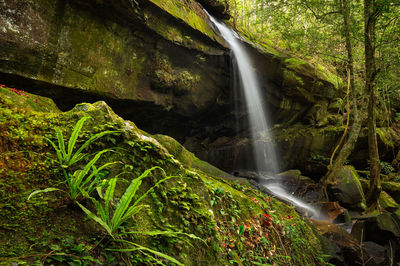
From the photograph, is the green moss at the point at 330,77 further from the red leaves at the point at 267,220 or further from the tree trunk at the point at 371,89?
the red leaves at the point at 267,220

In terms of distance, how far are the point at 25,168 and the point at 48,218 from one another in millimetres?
382

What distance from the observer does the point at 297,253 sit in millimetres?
3238

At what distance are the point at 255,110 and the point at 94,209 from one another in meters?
12.9

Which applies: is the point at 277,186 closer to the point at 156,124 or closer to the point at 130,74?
the point at 156,124

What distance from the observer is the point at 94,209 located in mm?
1325

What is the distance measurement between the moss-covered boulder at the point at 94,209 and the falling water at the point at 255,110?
9.48m

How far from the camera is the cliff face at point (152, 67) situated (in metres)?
6.25

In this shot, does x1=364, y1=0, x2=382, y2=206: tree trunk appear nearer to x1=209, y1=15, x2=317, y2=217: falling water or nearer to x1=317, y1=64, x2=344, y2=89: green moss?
x1=209, y1=15, x2=317, y2=217: falling water

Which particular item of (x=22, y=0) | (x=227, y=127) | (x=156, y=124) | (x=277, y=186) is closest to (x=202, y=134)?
(x=227, y=127)

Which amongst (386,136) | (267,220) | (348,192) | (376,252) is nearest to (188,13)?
(267,220)

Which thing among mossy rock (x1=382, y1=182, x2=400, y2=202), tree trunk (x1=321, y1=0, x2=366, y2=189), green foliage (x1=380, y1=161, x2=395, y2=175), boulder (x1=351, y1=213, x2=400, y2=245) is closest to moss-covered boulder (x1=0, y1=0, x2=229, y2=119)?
tree trunk (x1=321, y1=0, x2=366, y2=189)

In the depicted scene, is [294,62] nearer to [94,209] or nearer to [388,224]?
[388,224]

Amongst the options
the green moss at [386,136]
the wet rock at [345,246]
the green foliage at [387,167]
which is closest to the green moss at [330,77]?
the green moss at [386,136]

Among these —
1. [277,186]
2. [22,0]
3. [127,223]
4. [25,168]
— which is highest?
[22,0]
